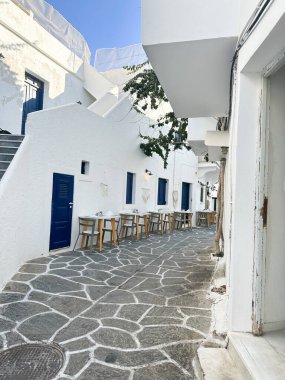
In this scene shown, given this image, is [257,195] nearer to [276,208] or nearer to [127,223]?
[276,208]

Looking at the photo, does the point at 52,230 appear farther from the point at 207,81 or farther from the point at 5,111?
the point at 207,81

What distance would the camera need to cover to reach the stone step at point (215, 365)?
256 centimetres

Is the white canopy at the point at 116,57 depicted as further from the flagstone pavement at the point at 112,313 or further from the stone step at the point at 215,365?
the stone step at the point at 215,365

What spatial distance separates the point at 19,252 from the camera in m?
6.53

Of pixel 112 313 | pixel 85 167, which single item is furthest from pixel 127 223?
pixel 112 313

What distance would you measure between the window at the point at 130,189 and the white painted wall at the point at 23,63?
4.59m

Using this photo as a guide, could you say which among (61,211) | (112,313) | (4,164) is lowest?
(112,313)

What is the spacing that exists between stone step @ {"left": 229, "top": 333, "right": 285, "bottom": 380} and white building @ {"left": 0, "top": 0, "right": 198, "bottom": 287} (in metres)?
4.44

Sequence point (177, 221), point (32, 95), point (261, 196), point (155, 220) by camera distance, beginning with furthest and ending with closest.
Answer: point (177, 221), point (155, 220), point (32, 95), point (261, 196)

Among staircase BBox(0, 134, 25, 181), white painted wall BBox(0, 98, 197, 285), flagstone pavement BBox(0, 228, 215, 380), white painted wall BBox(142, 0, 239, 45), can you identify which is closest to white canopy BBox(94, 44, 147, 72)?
white painted wall BBox(0, 98, 197, 285)

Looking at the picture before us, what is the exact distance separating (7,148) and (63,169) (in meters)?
1.67

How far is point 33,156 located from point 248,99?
5.73m

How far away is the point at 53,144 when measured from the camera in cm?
779

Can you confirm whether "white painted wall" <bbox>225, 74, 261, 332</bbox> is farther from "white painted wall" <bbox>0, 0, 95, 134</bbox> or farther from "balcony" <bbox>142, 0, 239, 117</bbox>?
"white painted wall" <bbox>0, 0, 95, 134</bbox>
